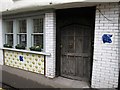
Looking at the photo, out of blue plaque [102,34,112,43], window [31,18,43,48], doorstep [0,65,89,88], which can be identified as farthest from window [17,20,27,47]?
blue plaque [102,34,112,43]

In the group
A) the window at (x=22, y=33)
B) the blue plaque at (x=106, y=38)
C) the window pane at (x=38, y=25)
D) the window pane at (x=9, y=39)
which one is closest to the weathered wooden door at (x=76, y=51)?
the blue plaque at (x=106, y=38)

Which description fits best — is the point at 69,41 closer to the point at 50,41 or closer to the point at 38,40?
the point at 50,41

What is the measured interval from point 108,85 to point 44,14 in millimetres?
3327

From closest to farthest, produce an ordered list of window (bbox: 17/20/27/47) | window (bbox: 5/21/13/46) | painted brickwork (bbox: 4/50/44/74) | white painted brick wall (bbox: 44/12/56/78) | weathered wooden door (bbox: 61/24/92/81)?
1. weathered wooden door (bbox: 61/24/92/81)
2. white painted brick wall (bbox: 44/12/56/78)
3. painted brickwork (bbox: 4/50/44/74)
4. window (bbox: 17/20/27/47)
5. window (bbox: 5/21/13/46)

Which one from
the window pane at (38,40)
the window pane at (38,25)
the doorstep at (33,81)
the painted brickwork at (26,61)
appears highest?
the window pane at (38,25)

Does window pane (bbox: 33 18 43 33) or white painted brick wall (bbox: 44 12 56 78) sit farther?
window pane (bbox: 33 18 43 33)

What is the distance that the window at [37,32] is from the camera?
520 cm

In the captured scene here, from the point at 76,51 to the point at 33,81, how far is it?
1909mm

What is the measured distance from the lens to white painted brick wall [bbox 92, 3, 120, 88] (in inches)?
137

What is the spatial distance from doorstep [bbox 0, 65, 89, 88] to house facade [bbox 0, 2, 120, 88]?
0.22m

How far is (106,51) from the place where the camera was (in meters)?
3.62

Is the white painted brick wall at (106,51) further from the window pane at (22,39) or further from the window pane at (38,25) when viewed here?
the window pane at (22,39)

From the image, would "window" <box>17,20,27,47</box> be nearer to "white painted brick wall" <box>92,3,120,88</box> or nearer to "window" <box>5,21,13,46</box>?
"window" <box>5,21,13,46</box>

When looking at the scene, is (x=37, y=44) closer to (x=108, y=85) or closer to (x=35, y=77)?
(x=35, y=77)
